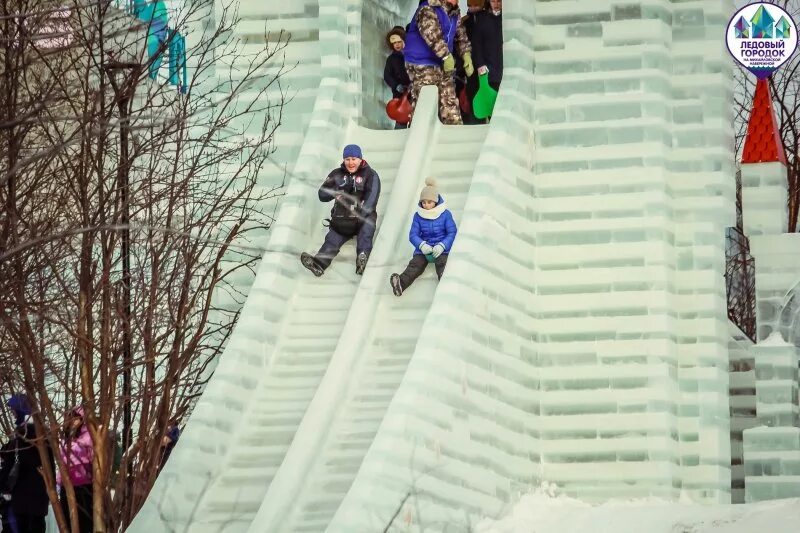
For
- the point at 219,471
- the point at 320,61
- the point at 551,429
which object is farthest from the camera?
the point at 320,61

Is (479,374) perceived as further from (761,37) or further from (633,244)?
(761,37)

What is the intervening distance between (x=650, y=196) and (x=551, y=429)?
2408 millimetres

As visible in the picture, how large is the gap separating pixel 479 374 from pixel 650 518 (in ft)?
6.17

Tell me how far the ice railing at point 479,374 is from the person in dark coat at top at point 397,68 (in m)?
1.24

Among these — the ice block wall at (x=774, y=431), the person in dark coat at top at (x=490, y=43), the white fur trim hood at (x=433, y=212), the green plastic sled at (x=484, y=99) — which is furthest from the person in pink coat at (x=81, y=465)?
the ice block wall at (x=774, y=431)

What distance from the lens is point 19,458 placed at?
Answer: 1873 cm

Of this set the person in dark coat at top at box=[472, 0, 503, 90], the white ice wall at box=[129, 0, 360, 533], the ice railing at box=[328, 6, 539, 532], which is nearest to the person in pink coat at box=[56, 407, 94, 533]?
the white ice wall at box=[129, 0, 360, 533]

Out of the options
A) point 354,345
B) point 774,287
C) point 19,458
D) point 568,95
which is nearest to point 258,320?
point 354,345

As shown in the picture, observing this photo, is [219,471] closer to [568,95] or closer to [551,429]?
[551,429]

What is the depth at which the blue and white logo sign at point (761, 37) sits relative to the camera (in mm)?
20438

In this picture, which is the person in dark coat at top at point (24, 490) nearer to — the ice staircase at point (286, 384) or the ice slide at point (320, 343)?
the ice slide at point (320, 343)

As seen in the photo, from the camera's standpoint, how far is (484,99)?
20.8m

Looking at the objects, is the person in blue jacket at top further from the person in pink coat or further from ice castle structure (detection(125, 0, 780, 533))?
the person in pink coat

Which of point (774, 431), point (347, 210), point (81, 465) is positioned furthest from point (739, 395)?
point (81, 465)
